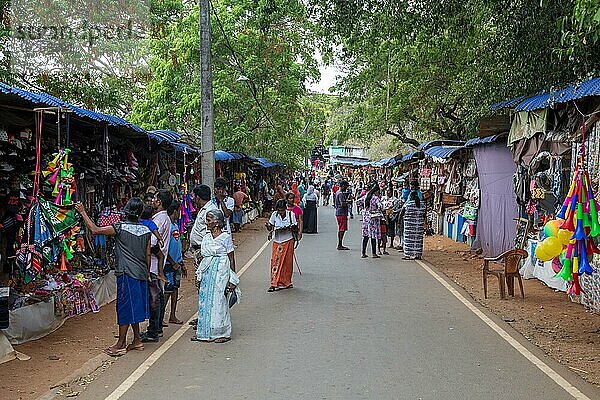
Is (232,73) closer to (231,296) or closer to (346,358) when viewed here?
(231,296)

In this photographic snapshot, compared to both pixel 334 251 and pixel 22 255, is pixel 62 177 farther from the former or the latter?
pixel 334 251

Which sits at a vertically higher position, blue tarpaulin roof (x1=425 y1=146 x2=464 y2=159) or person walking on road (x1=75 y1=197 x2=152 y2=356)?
blue tarpaulin roof (x1=425 y1=146 x2=464 y2=159)

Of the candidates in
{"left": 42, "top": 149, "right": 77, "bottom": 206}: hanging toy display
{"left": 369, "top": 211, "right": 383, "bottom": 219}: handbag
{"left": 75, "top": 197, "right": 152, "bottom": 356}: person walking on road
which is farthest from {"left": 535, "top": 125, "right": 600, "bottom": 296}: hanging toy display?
{"left": 369, "top": 211, "right": 383, "bottom": 219}: handbag

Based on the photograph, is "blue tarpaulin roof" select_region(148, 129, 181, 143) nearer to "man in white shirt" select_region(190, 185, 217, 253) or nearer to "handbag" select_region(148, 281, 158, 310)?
"man in white shirt" select_region(190, 185, 217, 253)

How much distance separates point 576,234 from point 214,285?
4375mm

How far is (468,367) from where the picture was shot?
7.32 m

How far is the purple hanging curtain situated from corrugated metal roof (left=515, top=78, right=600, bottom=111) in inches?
142

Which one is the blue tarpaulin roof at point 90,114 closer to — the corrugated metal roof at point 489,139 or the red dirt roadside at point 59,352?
the red dirt roadside at point 59,352

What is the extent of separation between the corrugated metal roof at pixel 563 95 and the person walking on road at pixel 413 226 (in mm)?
5160

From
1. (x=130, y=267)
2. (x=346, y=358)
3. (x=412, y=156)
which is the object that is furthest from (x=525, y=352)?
(x=412, y=156)

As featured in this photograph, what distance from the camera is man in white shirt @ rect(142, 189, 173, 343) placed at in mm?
8406

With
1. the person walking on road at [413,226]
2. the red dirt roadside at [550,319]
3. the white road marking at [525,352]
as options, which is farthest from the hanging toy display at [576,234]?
the person walking on road at [413,226]

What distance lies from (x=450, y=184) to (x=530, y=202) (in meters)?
8.39

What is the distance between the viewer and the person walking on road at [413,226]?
56.1 ft
